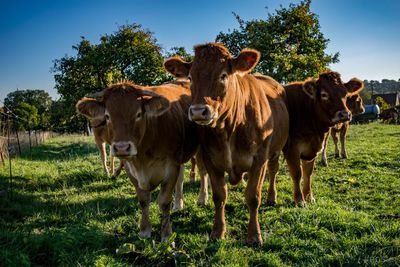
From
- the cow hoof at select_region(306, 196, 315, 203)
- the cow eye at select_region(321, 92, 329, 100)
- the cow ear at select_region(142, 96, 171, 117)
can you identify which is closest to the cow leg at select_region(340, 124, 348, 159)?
the cow hoof at select_region(306, 196, 315, 203)

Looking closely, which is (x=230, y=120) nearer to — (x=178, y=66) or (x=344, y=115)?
(x=178, y=66)

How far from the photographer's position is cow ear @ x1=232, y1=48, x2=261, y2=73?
14.9 feet

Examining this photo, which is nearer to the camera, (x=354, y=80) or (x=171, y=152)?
(x=171, y=152)

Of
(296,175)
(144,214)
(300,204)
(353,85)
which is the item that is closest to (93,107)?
(144,214)

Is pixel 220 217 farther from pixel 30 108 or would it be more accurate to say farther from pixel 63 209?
Answer: pixel 30 108

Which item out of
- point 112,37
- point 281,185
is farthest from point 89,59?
point 281,185

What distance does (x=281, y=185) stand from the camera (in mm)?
7910

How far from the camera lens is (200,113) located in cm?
379

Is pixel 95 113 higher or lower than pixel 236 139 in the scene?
higher

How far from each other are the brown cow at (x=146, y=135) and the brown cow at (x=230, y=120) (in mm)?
475

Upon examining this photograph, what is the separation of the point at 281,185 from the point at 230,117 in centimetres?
390

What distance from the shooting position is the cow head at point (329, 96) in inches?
253

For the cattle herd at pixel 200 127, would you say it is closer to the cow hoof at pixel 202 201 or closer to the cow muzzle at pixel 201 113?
the cow muzzle at pixel 201 113

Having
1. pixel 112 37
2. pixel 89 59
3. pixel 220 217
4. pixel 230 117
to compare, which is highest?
pixel 112 37
